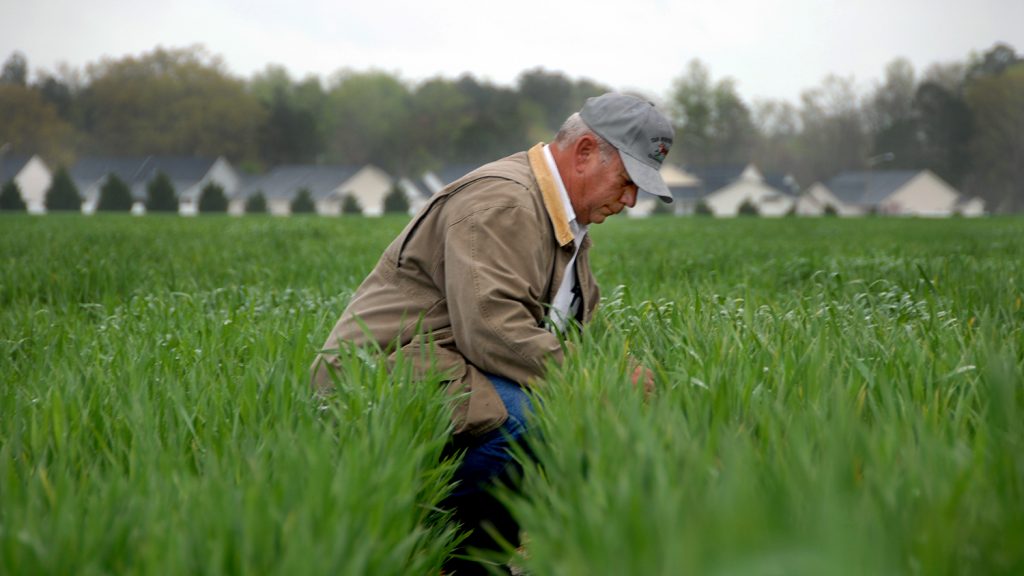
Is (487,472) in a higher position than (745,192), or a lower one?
higher

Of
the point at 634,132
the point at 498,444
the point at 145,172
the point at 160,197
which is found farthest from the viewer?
the point at 145,172

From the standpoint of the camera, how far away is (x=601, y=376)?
2.90 meters

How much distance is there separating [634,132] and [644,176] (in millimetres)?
158

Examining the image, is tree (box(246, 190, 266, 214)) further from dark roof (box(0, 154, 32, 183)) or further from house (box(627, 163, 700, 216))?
house (box(627, 163, 700, 216))

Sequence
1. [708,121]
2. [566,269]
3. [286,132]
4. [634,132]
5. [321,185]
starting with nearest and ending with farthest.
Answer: [634,132], [566,269], [321,185], [286,132], [708,121]

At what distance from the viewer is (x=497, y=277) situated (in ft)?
10.8

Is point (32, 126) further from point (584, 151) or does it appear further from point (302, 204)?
point (584, 151)

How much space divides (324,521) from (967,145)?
103 metres

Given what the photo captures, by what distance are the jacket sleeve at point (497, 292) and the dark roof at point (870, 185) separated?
9419cm

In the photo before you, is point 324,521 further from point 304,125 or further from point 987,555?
point 304,125

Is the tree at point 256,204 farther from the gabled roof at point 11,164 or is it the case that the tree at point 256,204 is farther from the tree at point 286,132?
the gabled roof at point 11,164

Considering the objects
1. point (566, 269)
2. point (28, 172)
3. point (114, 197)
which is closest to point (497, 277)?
point (566, 269)

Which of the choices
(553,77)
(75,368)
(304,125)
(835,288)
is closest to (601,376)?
(75,368)

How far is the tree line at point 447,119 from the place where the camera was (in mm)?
88000
